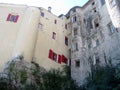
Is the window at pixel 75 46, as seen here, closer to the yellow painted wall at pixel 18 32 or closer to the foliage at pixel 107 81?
the yellow painted wall at pixel 18 32

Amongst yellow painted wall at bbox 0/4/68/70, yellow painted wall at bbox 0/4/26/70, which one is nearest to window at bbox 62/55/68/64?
yellow painted wall at bbox 0/4/68/70

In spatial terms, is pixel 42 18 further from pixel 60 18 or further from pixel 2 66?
pixel 2 66

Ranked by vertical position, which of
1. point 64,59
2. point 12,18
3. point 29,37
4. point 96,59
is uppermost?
point 12,18

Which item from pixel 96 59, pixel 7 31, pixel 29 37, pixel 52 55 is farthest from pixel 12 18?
pixel 96 59

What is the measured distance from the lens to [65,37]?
30.6 metres

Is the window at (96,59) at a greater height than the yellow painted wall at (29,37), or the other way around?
the yellow painted wall at (29,37)

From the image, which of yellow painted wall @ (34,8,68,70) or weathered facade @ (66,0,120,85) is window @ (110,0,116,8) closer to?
weathered facade @ (66,0,120,85)

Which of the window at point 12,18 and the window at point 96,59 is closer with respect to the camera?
the window at point 96,59

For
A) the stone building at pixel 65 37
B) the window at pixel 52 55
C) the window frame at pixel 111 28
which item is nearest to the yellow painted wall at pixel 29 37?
the stone building at pixel 65 37

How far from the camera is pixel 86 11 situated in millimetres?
31219

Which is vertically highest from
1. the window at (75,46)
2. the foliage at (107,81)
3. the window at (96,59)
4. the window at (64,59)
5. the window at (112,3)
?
the window at (112,3)

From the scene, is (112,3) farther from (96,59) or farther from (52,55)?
(52,55)

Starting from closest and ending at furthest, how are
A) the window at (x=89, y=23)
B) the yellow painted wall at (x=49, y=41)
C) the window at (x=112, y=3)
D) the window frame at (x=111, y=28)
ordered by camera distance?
the window frame at (x=111, y=28), the window at (x=112, y=3), the yellow painted wall at (x=49, y=41), the window at (x=89, y=23)

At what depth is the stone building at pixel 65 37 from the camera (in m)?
23.0
